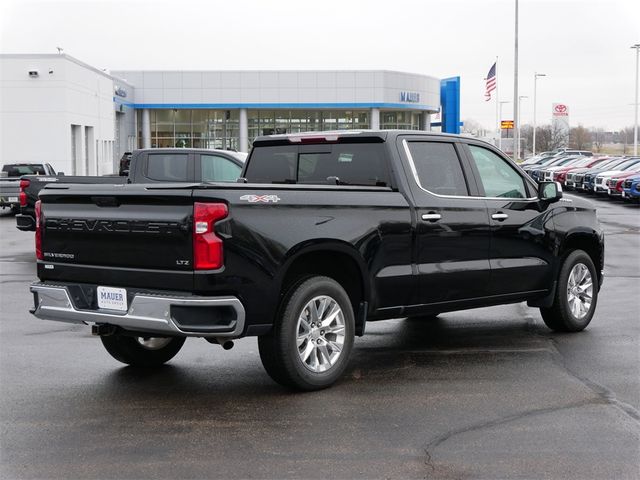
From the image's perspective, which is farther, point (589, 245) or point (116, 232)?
point (589, 245)

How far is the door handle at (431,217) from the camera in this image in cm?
754

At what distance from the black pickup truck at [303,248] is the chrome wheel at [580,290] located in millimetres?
354

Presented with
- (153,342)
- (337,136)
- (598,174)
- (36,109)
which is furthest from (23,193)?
(598,174)

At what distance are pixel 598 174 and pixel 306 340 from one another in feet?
108

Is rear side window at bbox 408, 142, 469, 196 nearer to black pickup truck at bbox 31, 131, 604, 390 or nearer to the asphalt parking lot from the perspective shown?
black pickup truck at bbox 31, 131, 604, 390

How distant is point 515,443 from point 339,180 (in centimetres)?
301

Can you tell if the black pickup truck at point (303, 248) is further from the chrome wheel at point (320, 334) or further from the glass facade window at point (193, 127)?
the glass facade window at point (193, 127)

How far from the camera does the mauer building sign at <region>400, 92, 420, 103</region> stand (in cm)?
6932

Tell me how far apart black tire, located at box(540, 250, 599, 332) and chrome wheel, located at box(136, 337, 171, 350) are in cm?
387

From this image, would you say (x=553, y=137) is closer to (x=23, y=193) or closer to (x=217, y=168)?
(x=23, y=193)

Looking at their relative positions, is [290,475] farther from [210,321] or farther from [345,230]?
[345,230]

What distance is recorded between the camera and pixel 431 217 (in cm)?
758

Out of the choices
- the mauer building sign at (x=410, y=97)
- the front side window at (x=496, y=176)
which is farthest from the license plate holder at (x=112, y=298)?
the mauer building sign at (x=410, y=97)

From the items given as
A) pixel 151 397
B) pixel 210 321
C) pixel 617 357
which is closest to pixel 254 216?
pixel 210 321
